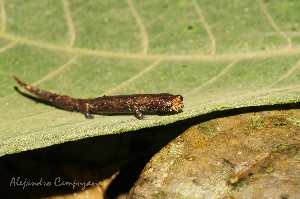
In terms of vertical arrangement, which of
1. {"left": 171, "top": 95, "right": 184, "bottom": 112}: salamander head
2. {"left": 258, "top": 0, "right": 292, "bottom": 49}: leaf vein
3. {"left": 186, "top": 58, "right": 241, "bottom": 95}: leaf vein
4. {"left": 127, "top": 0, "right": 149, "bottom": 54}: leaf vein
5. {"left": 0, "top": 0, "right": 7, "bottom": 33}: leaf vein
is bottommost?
{"left": 171, "top": 95, "right": 184, "bottom": 112}: salamander head

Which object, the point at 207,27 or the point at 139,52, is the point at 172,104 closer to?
Result: the point at 139,52

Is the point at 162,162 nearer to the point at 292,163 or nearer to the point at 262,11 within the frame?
the point at 292,163

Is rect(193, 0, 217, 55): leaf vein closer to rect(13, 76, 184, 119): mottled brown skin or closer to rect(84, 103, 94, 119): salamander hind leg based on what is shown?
rect(13, 76, 184, 119): mottled brown skin

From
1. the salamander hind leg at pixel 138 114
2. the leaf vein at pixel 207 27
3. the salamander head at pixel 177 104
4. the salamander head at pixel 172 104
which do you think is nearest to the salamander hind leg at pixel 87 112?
the salamander hind leg at pixel 138 114

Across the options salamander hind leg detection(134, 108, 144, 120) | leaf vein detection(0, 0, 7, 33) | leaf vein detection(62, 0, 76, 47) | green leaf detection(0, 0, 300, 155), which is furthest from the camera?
leaf vein detection(0, 0, 7, 33)

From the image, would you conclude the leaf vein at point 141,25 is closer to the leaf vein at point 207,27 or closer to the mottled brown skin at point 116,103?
the leaf vein at point 207,27

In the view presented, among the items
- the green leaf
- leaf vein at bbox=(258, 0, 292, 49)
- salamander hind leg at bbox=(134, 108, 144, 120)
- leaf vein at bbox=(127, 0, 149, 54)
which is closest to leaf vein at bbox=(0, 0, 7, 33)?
the green leaf

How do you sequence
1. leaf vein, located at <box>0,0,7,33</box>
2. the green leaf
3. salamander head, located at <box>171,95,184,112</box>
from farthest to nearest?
1. leaf vein, located at <box>0,0,7,33</box>
2. the green leaf
3. salamander head, located at <box>171,95,184,112</box>

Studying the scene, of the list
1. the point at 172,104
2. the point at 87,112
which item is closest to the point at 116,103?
the point at 87,112
